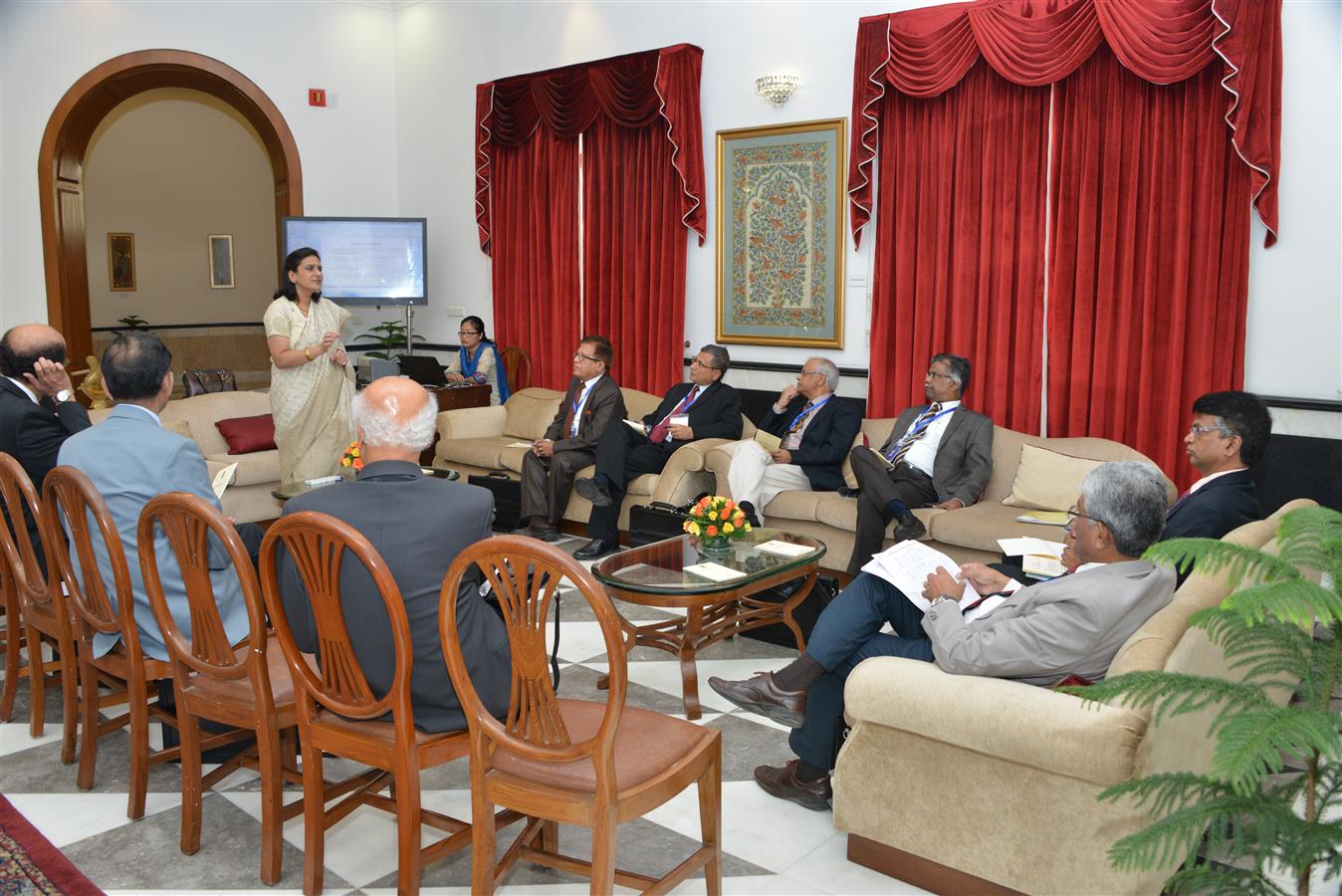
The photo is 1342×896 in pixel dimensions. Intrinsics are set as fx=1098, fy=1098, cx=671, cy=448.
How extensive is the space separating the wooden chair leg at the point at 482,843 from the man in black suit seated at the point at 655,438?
12.5ft

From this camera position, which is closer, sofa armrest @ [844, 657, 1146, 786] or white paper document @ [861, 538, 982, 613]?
sofa armrest @ [844, 657, 1146, 786]

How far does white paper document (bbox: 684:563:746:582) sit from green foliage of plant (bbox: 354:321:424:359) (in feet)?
18.7

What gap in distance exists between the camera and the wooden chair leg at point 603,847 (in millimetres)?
2234

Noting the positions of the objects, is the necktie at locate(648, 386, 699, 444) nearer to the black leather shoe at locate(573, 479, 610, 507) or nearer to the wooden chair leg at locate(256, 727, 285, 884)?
the black leather shoe at locate(573, 479, 610, 507)

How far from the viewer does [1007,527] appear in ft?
16.7

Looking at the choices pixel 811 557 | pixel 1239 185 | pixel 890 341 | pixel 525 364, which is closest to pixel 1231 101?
pixel 1239 185

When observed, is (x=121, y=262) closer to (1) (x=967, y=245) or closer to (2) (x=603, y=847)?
(1) (x=967, y=245)

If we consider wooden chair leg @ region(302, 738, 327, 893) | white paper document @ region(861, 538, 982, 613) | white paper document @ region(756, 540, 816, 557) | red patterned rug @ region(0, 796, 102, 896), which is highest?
white paper document @ region(861, 538, 982, 613)

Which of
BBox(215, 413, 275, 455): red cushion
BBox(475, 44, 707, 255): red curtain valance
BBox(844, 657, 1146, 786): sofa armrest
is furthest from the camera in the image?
BBox(475, 44, 707, 255): red curtain valance

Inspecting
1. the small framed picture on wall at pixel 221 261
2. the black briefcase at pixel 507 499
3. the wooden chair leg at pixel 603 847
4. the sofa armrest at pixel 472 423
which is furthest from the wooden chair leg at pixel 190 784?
the small framed picture on wall at pixel 221 261

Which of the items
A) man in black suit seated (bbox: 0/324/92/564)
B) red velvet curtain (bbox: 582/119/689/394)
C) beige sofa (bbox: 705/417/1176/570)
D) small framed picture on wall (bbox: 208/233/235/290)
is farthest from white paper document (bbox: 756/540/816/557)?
small framed picture on wall (bbox: 208/233/235/290)

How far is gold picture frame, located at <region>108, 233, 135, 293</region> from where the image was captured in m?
12.9

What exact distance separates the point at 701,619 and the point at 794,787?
3.13 ft

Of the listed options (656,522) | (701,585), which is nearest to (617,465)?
(656,522)
